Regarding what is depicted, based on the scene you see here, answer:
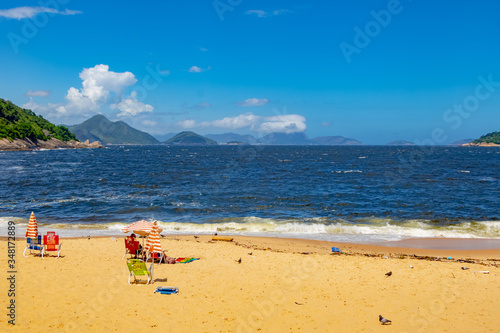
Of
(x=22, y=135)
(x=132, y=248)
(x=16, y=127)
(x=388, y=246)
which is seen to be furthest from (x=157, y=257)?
(x=16, y=127)

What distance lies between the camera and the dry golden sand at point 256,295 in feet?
31.3

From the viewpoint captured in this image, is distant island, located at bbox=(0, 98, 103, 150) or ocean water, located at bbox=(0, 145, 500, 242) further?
distant island, located at bbox=(0, 98, 103, 150)

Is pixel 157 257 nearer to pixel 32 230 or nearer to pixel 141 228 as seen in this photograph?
pixel 141 228

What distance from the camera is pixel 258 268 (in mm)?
14742

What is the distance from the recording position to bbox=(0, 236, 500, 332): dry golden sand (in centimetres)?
955

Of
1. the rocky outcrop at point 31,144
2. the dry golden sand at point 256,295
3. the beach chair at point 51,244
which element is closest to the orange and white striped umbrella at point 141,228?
the dry golden sand at point 256,295

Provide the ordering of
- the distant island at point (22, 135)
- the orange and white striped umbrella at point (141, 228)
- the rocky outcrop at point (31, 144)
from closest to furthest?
1. the orange and white striped umbrella at point (141, 228)
2. the rocky outcrop at point (31, 144)
3. the distant island at point (22, 135)

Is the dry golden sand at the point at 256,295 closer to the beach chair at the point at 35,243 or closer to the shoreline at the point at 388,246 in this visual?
the beach chair at the point at 35,243

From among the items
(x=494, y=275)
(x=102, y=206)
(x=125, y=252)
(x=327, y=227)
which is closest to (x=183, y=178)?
(x=102, y=206)

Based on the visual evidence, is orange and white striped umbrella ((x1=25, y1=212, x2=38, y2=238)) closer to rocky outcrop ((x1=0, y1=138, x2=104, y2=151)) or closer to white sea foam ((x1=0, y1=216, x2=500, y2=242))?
white sea foam ((x1=0, y1=216, x2=500, y2=242))

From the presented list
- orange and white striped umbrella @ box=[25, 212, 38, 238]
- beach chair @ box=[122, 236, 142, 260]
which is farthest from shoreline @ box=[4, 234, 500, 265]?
beach chair @ box=[122, 236, 142, 260]

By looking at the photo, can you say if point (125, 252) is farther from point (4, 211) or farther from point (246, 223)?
point (4, 211)

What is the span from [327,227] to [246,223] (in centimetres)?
607

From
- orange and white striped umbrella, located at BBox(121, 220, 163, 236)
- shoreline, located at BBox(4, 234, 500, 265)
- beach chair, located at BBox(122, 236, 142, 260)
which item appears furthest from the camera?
shoreline, located at BBox(4, 234, 500, 265)
